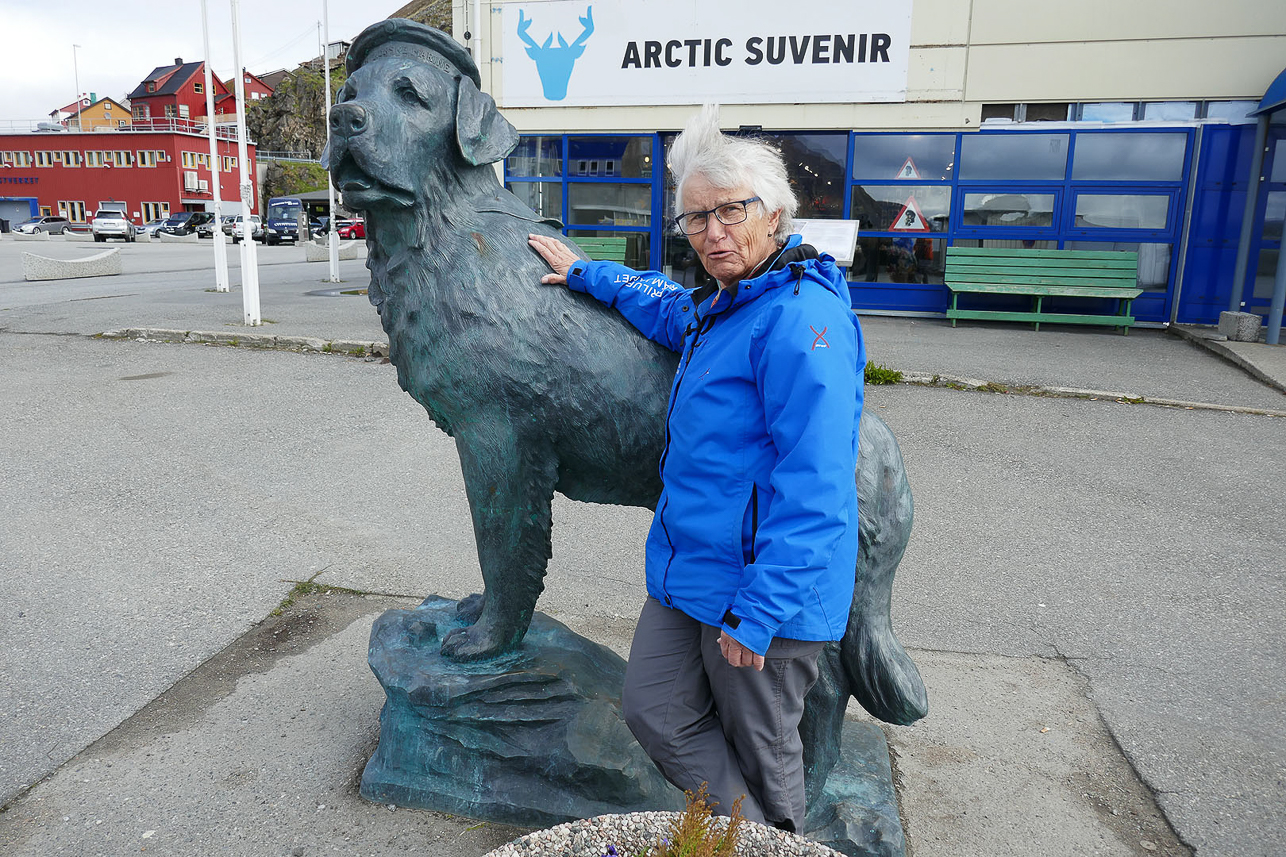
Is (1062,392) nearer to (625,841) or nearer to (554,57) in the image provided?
(625,841)

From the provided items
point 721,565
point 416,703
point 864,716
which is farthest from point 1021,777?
point 416,703

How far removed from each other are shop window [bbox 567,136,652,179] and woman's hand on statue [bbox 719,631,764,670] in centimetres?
1149

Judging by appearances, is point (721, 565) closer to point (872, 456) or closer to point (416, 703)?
point (872, 456)

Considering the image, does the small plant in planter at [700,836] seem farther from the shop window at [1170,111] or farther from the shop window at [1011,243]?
the shop window at [1170,111]

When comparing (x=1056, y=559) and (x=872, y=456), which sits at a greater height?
(x=872, y=456)

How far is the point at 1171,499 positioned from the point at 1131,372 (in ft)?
13.0

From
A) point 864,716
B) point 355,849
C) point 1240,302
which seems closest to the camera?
point 355,849

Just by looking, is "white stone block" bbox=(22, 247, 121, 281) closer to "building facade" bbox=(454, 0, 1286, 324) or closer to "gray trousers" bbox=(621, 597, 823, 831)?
"building facade" bbox=(454, 0, 1286, 324)

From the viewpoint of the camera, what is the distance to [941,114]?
11.5m

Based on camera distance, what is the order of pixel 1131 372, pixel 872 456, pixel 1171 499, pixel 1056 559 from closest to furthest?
pixel 872 456 < pixel 1056 559 < pixel 1171 499 < pixel 1131 372

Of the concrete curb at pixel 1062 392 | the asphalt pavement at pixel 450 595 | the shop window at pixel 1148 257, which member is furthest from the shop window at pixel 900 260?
the concrete curb at pixel 1062 392

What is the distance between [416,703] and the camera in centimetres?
258

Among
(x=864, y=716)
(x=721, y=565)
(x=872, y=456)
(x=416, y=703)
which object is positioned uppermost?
(x=872, y=456)

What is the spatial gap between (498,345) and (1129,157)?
11775 mm
